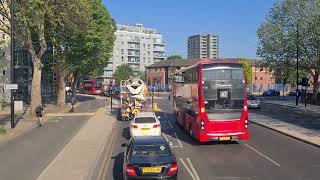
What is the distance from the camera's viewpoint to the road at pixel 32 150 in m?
17.2

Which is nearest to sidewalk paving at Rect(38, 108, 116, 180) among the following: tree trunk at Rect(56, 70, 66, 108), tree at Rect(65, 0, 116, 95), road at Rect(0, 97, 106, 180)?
road at Rect(0, 97, 106, 180)

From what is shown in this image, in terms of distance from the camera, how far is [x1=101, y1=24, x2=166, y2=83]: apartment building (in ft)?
609

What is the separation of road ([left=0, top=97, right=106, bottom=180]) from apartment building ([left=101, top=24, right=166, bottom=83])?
151 metres

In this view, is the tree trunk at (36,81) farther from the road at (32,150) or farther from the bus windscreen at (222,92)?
the bus windscreen at (222,92)

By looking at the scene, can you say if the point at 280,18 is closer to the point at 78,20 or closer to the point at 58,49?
the point at 58,49

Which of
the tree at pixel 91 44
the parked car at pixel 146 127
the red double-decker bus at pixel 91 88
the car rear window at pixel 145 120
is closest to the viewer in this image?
the parked car at pixel 146 127

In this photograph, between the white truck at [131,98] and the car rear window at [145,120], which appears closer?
the car rear window at [145,120]

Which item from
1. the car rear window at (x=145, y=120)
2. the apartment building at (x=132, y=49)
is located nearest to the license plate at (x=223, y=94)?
the car rear window at (x=145, y=120)

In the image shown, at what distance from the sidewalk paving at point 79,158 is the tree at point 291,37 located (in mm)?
39918

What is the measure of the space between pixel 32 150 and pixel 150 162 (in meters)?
10.8

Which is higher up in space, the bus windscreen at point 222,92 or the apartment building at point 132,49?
the apartment building at point 132,49

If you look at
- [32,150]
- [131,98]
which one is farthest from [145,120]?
[131,98]

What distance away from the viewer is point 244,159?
19609 mm

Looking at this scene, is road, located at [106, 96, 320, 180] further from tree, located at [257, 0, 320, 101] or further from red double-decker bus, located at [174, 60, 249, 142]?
tree, located at [257, 0, 320, 101]
